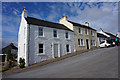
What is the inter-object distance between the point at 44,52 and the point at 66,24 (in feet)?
36.4

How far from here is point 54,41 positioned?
1550 centimetres

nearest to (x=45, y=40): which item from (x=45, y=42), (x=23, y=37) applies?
(x=45, y=42)

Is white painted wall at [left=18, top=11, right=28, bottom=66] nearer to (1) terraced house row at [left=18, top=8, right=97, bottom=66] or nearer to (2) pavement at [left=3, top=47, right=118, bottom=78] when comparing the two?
(1) terraced house row at [left=18, top=8, right=97, bottom=66]

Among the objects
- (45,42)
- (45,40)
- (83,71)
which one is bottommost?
(83,71)

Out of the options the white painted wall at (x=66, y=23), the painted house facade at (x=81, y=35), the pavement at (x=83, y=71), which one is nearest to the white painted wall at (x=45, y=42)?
the painted house facade at (x=81, y=35)

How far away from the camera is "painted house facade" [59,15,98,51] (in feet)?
65.4

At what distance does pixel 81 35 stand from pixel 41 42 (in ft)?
38.4

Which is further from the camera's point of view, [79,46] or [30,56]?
[79,46]

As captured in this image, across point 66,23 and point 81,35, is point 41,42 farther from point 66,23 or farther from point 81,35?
point 81,35

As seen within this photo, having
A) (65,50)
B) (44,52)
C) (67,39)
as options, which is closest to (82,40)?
(67,39)

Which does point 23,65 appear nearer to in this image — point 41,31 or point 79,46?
point 41,31

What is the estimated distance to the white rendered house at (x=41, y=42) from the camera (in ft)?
41.6

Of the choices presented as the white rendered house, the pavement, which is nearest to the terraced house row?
the white rendered house

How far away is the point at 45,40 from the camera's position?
47.3 ft
